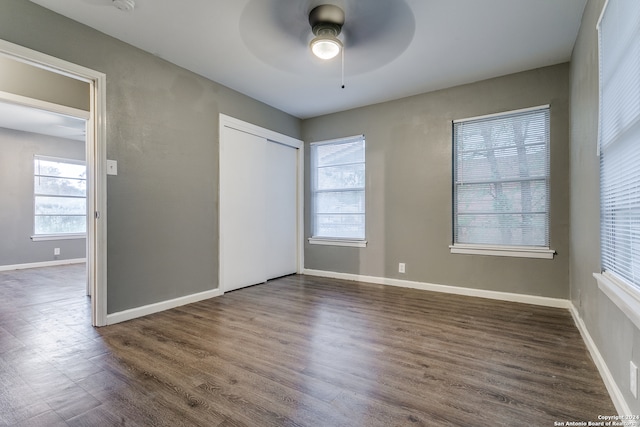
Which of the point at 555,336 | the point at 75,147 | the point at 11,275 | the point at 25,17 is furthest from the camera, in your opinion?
the point at 75,147

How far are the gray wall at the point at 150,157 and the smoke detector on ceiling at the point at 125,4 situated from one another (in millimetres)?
525

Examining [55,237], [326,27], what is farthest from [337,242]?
[55,237]

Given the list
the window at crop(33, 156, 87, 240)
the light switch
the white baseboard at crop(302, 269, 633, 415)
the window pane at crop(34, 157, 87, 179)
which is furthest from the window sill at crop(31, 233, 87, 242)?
the white baseboard at crop(302, 269, 633, 415)

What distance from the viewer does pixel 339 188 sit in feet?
Answer: 16.0

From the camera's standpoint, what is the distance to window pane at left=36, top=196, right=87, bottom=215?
6.34 metres

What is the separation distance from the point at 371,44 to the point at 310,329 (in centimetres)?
260

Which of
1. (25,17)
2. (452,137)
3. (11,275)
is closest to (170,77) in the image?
(25,17)

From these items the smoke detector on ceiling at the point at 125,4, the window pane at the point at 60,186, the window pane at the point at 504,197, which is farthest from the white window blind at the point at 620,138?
the window pane at the point at 60,186

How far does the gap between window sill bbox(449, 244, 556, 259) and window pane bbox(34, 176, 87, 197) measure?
713 cm

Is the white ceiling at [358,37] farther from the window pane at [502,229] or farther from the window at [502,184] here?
the window pane at [502,229]

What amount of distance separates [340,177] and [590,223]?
10.3 feet

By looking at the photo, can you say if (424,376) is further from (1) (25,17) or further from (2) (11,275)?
(2) (11,275)

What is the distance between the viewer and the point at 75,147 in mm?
6781

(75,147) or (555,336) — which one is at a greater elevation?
(75,147)
